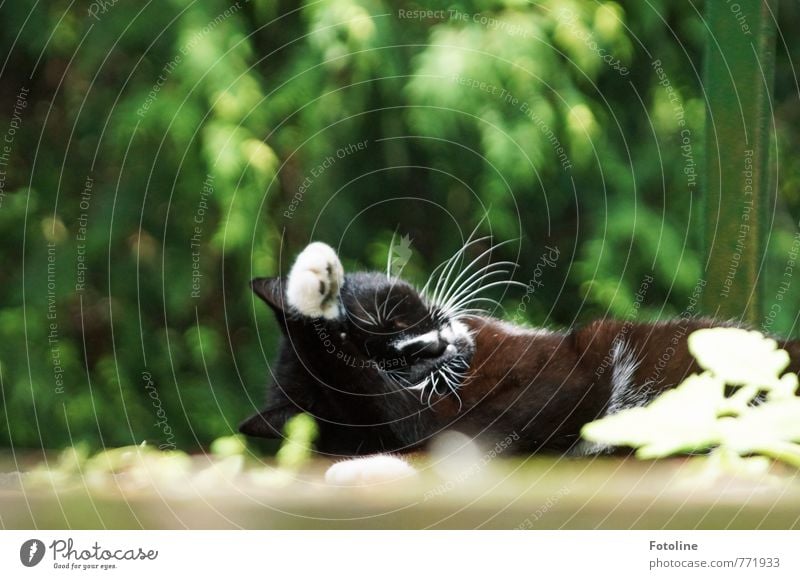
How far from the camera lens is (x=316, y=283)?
88cm

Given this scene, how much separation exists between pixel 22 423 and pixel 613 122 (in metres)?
0.77

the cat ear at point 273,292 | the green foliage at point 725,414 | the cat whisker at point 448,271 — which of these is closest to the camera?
the green foliage at point 725,414

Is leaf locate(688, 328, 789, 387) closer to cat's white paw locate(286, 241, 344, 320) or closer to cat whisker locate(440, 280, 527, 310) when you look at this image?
cat whisker locate(440, 280, 527, 310)

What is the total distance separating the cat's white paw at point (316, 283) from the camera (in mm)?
877

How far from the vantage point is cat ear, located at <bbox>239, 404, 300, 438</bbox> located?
945 mm

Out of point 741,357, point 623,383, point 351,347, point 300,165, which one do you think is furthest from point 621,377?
point 300,165

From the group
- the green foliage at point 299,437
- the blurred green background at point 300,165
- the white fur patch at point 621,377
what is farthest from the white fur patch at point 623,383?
the green foliage at point 299,437

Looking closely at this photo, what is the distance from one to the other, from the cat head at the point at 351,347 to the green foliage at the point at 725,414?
0.17 m

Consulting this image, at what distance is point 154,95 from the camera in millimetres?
1086

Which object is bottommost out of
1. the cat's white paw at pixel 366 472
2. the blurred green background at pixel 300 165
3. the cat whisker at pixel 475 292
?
the cat's white paw at pixel 366 472

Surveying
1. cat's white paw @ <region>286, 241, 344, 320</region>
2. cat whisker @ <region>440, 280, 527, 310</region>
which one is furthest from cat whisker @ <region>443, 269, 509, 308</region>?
cat's white paw @ <region>286, 241, 344, 320</region>

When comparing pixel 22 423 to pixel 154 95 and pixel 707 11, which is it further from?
pixel 707 11

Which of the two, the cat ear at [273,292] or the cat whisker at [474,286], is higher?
the cat whisker at [474,286]

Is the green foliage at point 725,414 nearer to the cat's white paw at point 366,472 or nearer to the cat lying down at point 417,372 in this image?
the cat lying down at point 417,372
